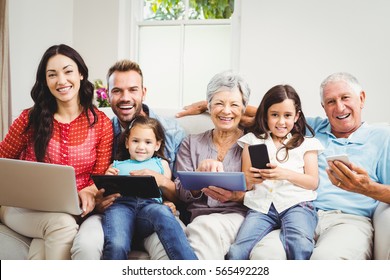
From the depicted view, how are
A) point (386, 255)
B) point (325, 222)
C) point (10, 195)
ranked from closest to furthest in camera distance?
point (386, 255), point (10, 195), point (325, 222)

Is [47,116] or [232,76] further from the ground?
[232,76]

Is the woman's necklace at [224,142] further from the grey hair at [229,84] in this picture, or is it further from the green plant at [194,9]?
the green plant at [194,9]

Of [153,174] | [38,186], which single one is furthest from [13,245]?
[153,174]

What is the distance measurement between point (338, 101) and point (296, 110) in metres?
0.18

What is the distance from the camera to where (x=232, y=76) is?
1684mm

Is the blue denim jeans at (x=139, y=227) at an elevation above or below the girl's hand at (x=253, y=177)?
below

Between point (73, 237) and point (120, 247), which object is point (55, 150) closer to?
point (73, 237)

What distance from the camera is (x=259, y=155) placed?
1.42 meters

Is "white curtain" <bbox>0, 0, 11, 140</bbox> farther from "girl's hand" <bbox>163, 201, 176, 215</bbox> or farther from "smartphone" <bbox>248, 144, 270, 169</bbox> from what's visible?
"smartphone" <bbox>248, 144, 270, 169</bbox>

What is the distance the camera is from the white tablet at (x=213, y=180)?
1351 millimetres

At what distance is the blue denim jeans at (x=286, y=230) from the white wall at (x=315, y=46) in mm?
1419

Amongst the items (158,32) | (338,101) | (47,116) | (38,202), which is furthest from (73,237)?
(158,32)

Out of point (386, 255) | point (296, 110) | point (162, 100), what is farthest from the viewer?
point (162, 100)

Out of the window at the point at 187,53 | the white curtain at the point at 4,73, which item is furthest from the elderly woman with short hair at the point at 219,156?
the window at the point at 187,53
